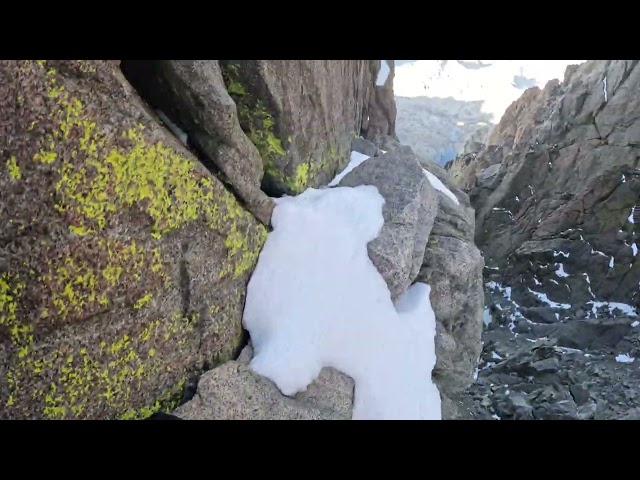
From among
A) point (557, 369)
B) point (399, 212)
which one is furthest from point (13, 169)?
point (557, 369)

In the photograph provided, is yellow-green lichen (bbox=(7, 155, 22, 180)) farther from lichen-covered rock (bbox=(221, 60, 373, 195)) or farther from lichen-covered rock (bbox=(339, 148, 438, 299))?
lichen-covered rock (bbox=(339, 148, 438, 299))

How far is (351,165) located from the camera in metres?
15.2

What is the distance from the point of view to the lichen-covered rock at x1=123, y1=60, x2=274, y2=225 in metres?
7.52

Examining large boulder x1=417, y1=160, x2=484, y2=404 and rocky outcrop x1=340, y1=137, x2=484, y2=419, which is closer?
rocky outcrop x1=340, y1=137, x2=484, y2=419

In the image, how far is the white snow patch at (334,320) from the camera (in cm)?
816

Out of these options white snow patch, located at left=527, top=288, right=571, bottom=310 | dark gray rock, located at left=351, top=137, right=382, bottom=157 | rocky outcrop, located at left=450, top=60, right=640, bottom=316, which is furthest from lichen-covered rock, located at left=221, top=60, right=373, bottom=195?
rocky outcrop, located at left=450, top=60, right=640, bottom=316

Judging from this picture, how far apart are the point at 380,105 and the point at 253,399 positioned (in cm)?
1811

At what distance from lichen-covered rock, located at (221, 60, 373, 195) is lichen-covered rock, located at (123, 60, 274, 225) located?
1251 mm

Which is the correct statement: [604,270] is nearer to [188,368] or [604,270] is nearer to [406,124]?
[188,368]

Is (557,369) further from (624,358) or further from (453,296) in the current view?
(453,296)

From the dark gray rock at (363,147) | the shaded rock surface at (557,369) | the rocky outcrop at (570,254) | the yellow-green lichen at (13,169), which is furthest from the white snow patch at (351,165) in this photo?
the rocky outcrop at (570,254)

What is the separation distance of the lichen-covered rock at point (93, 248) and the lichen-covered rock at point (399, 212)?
387 cm
